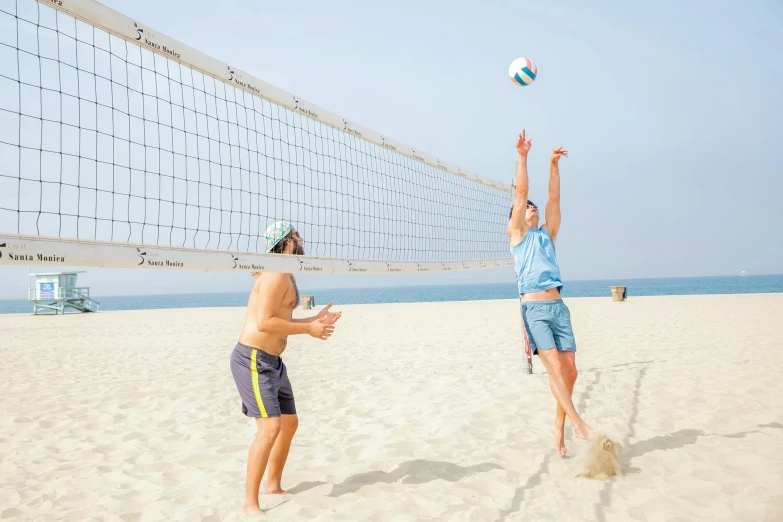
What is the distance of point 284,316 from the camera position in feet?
8.73

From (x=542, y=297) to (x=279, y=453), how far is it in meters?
1.75

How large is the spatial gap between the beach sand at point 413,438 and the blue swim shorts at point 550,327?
0.68m

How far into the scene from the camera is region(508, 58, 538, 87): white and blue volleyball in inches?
193

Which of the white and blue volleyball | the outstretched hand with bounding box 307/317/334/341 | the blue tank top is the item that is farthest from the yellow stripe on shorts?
the white and blue volleyball

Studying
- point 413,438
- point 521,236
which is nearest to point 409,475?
point 413,438

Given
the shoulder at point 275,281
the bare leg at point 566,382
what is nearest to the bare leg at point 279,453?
the shoulder at point 275,281

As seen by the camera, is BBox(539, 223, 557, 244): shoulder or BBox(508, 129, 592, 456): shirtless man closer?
BBox(508, 129, 592, 456): shirtless man

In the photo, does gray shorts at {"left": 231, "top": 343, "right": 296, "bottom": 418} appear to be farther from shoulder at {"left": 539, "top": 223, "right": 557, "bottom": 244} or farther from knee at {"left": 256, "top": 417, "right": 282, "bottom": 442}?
shoulder at {"left": 539, "top": 223, "right": 557, "bottom": 244}

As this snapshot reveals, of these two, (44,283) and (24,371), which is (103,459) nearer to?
(24,371)

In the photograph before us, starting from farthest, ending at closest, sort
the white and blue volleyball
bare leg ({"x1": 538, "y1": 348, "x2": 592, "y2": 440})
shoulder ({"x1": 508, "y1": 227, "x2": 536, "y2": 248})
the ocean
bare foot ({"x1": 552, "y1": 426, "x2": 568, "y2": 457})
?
1. the ocean
2. the white and blue volleyball
3. shoulder ({"x1": 508, "y1": 227, "x2": 536, "y2": 248})
4. bare foot ({"x1": 552, "y1": 426, "x2": 568, "y2": 457})
5. bare leg ({"x1": 538, "y1": 348, "x2": 592, "y2": 440})

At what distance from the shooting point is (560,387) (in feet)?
10.1

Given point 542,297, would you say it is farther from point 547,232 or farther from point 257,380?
point 257,380

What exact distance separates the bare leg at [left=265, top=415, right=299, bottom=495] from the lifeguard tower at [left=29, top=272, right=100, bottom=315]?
2824 centimetres

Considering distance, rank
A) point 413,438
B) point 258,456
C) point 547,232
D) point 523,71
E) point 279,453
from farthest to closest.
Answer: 1. point 523,71
2. point 413,438
3. point 547,232
4. point 279,453
5. point 258,456
